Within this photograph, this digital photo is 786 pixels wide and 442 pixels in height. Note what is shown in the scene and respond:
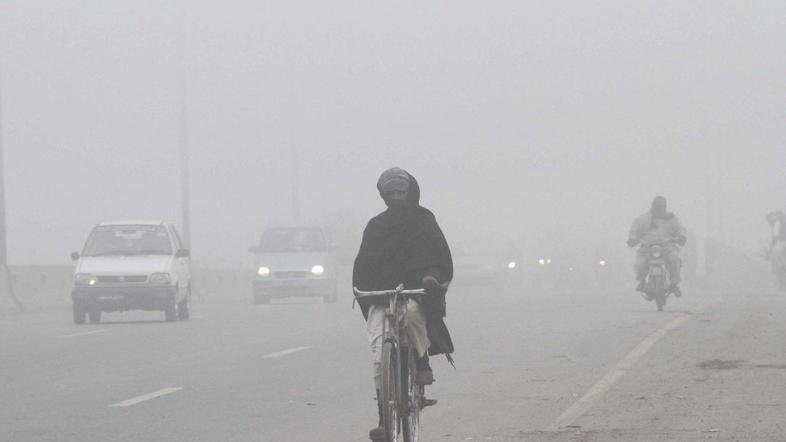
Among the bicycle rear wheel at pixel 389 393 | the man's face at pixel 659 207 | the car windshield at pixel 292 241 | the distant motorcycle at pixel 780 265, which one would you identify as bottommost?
the distant motorcycle at pixel 780 265

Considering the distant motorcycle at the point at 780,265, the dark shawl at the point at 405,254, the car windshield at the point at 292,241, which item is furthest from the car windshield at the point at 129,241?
the dark shawl at the point at 405,254

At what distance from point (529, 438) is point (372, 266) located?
5.53ft

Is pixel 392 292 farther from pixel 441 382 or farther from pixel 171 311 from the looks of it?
pixel 171 311

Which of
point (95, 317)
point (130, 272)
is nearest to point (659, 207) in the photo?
point (130, 272)

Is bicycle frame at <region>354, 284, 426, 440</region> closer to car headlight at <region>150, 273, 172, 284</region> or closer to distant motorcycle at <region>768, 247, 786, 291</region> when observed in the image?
car headlight at <region>150, 273, 172, 284</region>

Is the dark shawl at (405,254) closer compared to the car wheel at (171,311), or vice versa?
the dark shawl at (405,254)

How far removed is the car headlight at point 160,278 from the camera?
27.4m

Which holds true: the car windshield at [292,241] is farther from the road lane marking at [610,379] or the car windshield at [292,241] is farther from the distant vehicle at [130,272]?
the road lane marking at [610,379]

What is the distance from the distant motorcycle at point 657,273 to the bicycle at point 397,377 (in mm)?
16319

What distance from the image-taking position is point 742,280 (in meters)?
57.8

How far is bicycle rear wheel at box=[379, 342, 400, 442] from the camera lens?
8.57 metres

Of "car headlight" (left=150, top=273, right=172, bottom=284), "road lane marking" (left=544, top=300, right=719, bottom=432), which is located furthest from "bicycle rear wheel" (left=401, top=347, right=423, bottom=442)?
"car headlight" (left=150, top=273, right=172, bottom=284)

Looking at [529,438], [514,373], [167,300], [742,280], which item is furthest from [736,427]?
[742,280]

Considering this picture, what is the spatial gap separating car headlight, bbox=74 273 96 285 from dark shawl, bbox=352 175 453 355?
18.8 m
